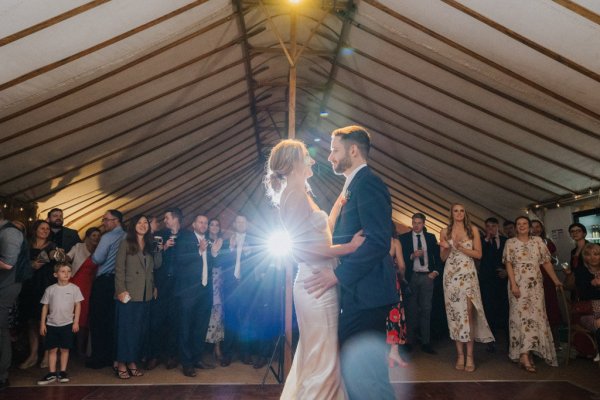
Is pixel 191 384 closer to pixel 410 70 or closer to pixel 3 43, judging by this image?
pixel 3 43

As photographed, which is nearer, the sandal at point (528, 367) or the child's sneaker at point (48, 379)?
the child's sneaker at point (48, 379)

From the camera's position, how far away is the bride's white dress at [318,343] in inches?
71.1

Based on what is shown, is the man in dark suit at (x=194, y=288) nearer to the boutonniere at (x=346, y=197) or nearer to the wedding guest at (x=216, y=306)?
the wedding guest at (x=216, y=306)

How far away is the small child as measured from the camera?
386 cm

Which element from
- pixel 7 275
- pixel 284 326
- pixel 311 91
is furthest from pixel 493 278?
pixel 7 275

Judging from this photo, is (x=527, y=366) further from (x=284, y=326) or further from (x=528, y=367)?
(x=284, y=326)

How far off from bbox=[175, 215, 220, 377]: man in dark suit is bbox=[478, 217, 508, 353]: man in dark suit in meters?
3.60

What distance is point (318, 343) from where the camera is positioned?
1.84 m

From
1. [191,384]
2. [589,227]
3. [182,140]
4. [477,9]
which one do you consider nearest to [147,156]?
[182,140]

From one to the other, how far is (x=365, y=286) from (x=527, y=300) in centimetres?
363

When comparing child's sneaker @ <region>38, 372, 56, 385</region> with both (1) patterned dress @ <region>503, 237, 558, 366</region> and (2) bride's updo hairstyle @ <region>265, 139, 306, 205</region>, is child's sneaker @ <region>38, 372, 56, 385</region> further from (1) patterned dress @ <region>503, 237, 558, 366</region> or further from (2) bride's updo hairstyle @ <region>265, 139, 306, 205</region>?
(1) patterned dress @ <region>503, 237, 558, 366</region>

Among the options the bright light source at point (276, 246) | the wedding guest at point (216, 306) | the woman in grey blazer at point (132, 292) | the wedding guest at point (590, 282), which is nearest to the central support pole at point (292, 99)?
the bright light source at point (276, 246)

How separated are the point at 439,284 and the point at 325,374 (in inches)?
181

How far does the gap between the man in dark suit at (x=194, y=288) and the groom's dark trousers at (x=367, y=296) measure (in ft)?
9.59
